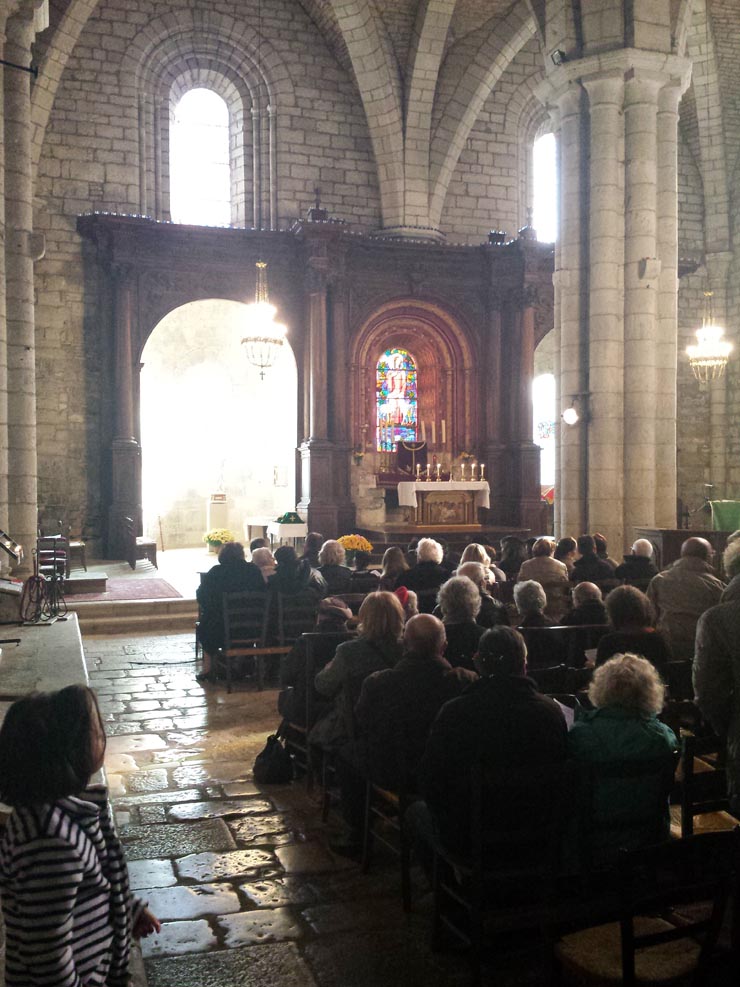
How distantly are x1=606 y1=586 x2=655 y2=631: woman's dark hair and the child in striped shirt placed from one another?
3.05 m

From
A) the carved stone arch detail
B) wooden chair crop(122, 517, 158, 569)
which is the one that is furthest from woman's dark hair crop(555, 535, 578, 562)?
the carved stone arch detail

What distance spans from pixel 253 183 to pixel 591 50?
26.8 ft

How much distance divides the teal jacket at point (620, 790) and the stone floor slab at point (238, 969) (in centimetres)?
111

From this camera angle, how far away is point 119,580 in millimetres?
12961

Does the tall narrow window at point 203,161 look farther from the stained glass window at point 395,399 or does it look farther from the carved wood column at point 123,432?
the stained glass window at point 395,399

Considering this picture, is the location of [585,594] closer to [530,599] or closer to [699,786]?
[530,599]

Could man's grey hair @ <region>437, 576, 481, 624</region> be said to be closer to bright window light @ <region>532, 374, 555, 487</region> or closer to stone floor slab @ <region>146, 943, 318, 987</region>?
stone floor slab @ <region>146, 943, 318, 987</region>

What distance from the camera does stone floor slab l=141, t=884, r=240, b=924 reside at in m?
3.71

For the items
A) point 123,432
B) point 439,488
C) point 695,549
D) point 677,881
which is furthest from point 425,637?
point 123,432

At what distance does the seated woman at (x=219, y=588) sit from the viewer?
7836 mm

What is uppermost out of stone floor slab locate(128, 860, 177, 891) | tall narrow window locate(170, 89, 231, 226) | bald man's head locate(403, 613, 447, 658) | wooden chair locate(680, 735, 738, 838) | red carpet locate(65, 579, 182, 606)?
tall narrow window locate(170, 89, 231, 226)

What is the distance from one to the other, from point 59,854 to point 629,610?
10.7 feet

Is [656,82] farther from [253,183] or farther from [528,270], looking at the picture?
[253,183]

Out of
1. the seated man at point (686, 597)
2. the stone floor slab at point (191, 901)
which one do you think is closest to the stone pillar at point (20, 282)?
the stone floor slab at point (191, 901)
